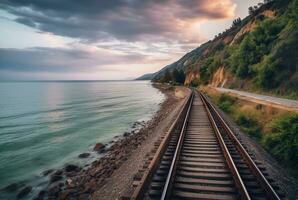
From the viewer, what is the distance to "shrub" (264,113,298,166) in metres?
8.92

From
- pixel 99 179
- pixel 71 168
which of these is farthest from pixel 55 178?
pixel 99 179

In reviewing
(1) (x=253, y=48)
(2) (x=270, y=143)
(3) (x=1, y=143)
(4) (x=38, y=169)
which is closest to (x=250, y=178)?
(2) (x=270, y=143)

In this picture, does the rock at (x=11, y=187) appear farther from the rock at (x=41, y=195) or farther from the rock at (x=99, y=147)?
the rock at (x=99, y=147)

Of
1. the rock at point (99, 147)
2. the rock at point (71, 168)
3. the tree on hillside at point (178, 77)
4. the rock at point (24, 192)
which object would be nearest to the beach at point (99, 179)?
the rock at point (71, 168)

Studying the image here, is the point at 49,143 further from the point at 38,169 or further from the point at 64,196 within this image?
the point at 64,196

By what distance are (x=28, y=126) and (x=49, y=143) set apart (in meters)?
10.3

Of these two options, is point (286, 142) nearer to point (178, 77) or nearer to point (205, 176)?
point (205, 176)

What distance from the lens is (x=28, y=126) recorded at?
28.1 metres

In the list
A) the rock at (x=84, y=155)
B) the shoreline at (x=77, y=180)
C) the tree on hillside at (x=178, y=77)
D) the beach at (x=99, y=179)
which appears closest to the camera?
the beach at (x=99, y=179)

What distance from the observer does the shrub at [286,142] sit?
8.92 m

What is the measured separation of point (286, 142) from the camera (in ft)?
31.2

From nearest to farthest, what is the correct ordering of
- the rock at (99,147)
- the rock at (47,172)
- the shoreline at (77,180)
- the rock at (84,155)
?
1. the shoreline at (77,180)
2. the rock at (47,172)
3. the rock at (84,155)
4. the rock at (99,147)

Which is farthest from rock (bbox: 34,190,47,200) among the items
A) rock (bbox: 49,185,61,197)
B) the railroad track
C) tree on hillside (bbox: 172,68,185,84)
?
tree on hillside (bbox: 172,68,185,84)

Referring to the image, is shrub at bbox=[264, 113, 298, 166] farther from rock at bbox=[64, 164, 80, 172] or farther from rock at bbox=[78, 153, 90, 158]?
rock at bbox=[78, 153, 90, 158]
